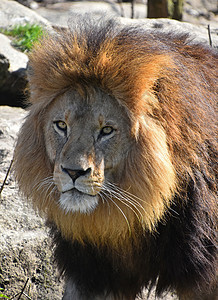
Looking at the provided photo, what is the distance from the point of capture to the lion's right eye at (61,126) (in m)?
3.52

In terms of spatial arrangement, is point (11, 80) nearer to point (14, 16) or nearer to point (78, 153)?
point (14, 16)

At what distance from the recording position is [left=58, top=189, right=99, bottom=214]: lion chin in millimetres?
3312

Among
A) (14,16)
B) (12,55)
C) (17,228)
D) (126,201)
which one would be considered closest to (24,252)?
(17,228)

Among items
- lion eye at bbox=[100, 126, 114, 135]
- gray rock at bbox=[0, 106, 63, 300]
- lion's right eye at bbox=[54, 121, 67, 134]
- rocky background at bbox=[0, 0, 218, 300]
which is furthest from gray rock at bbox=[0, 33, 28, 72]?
lion eye at bbox=[100, 126, 114, 135]

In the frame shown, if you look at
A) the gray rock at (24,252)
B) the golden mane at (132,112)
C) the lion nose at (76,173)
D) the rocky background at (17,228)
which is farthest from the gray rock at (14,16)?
the lion nose at (76,173)

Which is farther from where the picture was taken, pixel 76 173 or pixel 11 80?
pixel 11 80

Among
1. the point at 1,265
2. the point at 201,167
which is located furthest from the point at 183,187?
the point at 1,265

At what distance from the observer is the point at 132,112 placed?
3.41 m

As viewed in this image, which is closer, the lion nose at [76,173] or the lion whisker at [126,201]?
the lion nose at [76,173]

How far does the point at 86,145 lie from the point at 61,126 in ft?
0.95

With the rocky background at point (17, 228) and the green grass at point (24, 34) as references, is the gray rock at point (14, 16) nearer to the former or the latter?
the green grass at point (24, 34)

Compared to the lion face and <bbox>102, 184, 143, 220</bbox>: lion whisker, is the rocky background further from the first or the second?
<bbox>102, 184, 143, 220</bbox>: lion whisker

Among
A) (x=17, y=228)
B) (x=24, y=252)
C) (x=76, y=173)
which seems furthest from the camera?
(x=17, y=228)

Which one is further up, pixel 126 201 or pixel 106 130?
pixel 106 130
